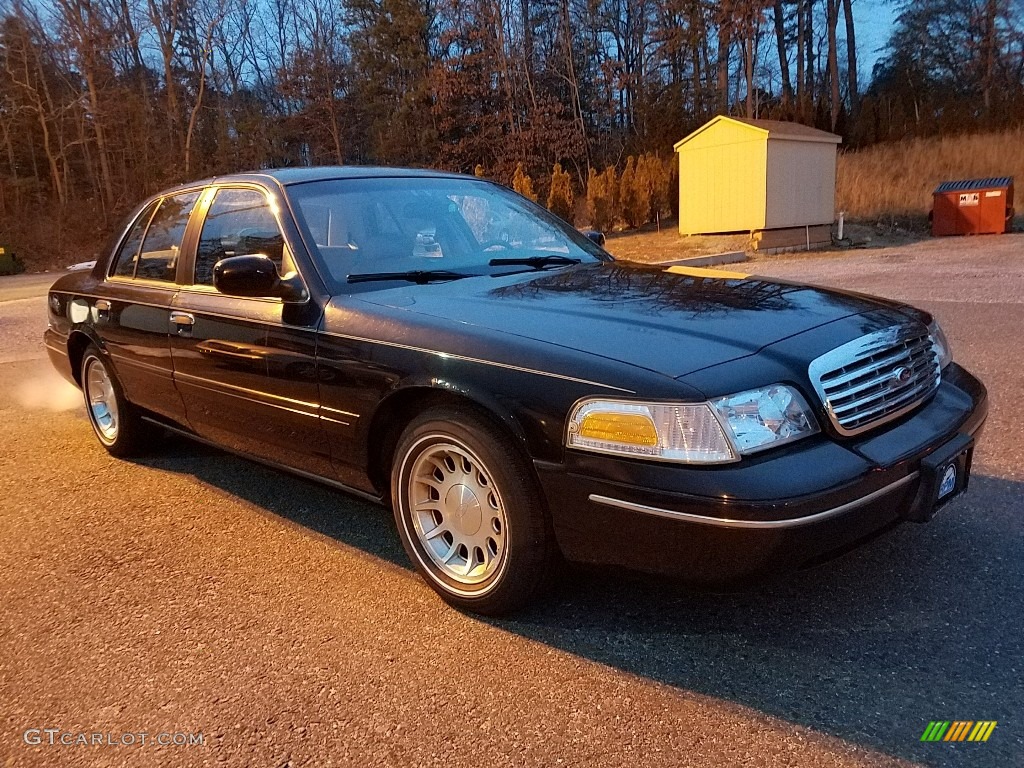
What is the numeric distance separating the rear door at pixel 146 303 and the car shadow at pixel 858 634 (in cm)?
160

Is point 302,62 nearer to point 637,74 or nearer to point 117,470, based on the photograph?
point 637,74

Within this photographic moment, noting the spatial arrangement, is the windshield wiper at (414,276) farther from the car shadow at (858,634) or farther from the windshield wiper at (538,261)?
the car shadow at (858,634)

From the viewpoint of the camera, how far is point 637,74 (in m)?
37.5

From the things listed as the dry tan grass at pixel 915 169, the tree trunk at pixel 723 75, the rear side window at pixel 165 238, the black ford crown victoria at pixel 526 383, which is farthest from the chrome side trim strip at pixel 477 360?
the tree trunk at pixel 723 75

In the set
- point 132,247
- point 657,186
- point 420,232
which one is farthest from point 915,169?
point 132,247

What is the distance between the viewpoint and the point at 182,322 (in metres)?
3.79

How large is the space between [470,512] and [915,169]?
25242 millimetres

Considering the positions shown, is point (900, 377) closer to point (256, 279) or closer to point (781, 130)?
point (256, 279)

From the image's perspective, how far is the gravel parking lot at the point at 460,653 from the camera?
2.15 meters

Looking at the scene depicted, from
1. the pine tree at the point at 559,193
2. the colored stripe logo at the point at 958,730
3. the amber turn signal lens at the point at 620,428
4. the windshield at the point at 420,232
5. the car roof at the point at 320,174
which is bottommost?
the colored stripe logo at the point at 958,730

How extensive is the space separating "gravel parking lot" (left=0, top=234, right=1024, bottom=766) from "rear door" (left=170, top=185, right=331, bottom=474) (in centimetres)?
48

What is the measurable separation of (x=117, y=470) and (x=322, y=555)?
1.99 metres

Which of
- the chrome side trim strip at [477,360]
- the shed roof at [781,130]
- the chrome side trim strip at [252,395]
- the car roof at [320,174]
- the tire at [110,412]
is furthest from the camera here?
the shed roof at [781,130]

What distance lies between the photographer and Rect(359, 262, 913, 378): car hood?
2.45 m
